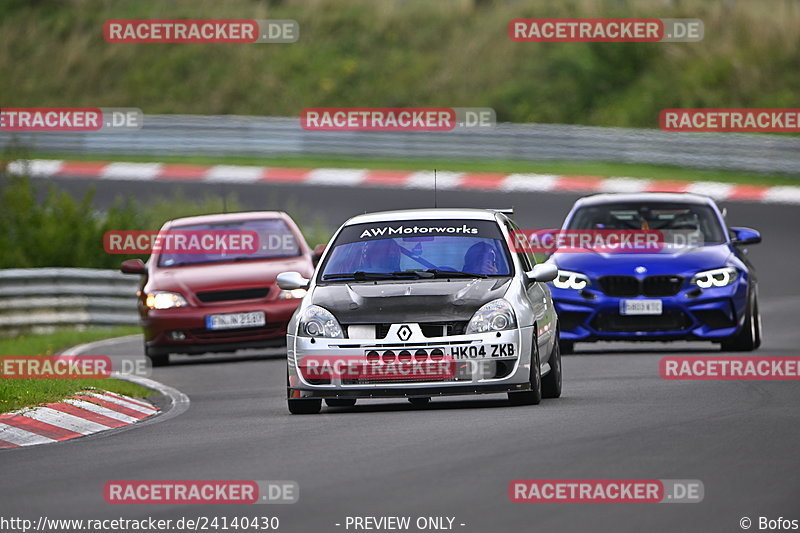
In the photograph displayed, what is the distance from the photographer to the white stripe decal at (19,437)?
39.1ft

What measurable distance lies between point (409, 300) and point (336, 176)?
22665 millimetres

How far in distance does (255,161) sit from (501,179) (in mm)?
6043

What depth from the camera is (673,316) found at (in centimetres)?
1695

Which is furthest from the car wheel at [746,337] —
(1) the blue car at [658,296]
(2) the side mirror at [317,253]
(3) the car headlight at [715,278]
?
(2) the side mirror at [317,253]

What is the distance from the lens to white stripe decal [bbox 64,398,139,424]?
44.1ft

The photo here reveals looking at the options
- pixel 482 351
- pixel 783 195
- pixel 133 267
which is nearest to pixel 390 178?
pixel 783 195

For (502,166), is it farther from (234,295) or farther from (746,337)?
(746,337)

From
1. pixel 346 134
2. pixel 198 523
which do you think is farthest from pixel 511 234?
pixel 346 134

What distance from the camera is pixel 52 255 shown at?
92.2 ft

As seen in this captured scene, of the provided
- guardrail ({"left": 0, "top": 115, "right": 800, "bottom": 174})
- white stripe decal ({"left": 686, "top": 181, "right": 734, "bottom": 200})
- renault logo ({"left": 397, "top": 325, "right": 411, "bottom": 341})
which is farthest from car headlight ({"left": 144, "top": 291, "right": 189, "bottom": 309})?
white stripe decal ({"left": 686, "top": 181, "right": 734, "bottom": 200})

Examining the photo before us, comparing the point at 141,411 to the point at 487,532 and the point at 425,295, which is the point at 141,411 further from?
the point at 487,532

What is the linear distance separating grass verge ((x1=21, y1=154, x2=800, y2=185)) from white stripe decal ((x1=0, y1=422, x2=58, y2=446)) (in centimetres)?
2010

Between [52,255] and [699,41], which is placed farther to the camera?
[699,41]

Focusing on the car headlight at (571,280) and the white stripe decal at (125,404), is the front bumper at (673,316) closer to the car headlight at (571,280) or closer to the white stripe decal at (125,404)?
the car headlight at (571,280)
